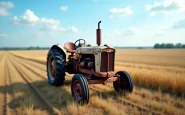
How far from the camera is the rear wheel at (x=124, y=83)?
5207mm

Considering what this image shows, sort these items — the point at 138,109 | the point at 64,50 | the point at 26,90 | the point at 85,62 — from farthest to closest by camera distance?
1. the point at 64,50
2. the point at 26,90
3. the point at 85,62
4. the point at 138,109

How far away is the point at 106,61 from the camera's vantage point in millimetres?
5016

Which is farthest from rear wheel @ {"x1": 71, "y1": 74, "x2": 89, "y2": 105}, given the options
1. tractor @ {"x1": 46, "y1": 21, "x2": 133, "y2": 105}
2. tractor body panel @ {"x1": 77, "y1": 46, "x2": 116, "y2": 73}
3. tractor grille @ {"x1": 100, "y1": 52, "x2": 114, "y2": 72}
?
tractor grille @ {"x1": 100, "y1": 52, "x2": 114, "y2": 72}

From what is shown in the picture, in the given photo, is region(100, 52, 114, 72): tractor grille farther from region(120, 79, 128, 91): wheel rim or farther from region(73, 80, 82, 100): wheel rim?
region(73, 80, 82, 100): wheel rim

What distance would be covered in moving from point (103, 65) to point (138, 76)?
2.85 metres

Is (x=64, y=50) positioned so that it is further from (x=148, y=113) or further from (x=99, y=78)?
(x=148, y=113)

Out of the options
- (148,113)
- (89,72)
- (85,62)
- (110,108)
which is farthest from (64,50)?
(148,113)

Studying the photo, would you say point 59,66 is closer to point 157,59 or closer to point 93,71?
point 93,71

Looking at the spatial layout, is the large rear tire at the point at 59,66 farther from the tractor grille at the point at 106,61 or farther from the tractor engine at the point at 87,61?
the tractor grille at the point at 106,61

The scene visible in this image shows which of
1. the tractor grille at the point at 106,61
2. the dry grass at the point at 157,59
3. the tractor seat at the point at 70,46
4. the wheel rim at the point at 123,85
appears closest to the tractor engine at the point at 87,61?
the tractor grille at the point at 106,61

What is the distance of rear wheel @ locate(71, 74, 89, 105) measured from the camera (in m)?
4.25

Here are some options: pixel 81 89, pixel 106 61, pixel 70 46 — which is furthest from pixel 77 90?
pixel 70 46

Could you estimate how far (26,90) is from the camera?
19.3 ft

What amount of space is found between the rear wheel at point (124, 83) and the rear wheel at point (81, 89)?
1.45 meters
